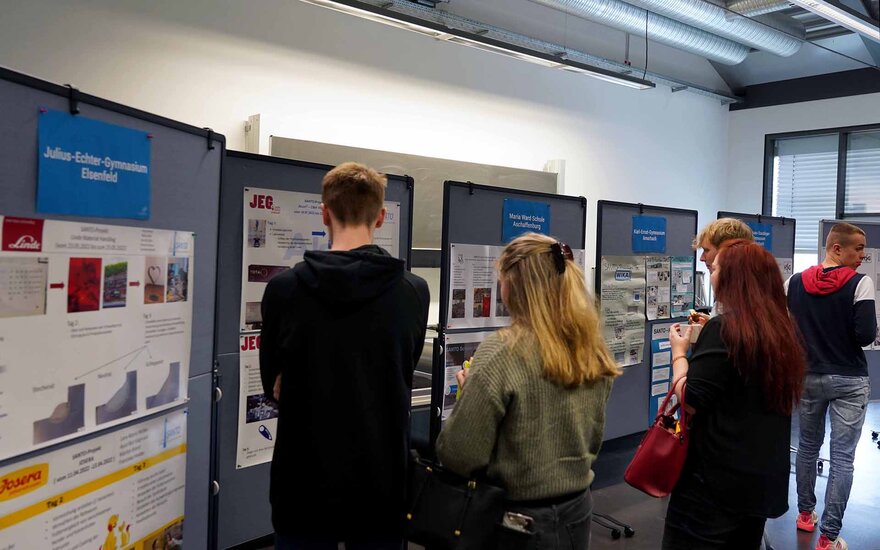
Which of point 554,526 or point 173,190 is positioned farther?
point 173,190

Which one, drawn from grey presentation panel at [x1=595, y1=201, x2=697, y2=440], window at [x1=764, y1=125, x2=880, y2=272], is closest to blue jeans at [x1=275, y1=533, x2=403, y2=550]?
grey presentation panel at [x1=595, y1=201, x2=697, y2=440]

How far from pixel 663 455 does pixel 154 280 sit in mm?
1490

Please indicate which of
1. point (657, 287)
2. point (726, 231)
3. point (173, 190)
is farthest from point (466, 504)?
point (657, 287)

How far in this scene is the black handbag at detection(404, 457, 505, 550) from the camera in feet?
4.61

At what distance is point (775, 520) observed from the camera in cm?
368

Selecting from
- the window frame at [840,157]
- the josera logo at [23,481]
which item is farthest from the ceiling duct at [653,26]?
the josera logo at [23,481]

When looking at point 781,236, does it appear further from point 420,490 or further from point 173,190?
point 173,190

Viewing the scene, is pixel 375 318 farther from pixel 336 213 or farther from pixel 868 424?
pixel 868 424

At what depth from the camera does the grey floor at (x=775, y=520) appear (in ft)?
11.0

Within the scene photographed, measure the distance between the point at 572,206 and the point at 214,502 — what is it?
2256mm

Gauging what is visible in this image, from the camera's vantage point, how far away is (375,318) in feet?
4.81

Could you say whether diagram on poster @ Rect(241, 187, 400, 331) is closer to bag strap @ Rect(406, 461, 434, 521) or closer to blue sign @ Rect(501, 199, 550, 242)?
blue sign @ Rect(501, 199, 550, 242)

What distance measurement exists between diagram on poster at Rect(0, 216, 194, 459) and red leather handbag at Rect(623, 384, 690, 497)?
1351 millimetres

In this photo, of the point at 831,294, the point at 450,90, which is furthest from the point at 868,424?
the point at 450,90
